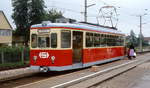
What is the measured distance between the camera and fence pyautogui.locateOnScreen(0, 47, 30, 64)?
1928 cm

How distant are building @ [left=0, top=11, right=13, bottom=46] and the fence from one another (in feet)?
122

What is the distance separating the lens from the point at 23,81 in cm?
1268

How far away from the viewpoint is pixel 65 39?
14.1 metres

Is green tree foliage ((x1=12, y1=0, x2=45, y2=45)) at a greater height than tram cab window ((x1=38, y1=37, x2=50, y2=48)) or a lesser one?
greater

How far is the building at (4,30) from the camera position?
189ft

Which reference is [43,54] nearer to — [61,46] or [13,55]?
[61,46]

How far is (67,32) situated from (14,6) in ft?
155

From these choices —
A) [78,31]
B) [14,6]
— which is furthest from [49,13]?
[78,31]

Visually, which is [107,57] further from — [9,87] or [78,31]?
[9,87]

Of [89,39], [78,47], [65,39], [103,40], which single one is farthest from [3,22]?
[65,39]

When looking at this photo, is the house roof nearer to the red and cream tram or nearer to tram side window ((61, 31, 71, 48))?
the red and cream tram

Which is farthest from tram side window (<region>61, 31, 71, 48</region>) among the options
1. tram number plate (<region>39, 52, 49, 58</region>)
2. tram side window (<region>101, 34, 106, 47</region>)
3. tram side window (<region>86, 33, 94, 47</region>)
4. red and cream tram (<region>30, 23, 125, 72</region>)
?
tram side window (<region>101, 34, 106, 47</region>)

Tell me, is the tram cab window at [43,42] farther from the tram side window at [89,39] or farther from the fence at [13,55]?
the fence at [13,55]

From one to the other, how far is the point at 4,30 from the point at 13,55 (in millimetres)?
40328
